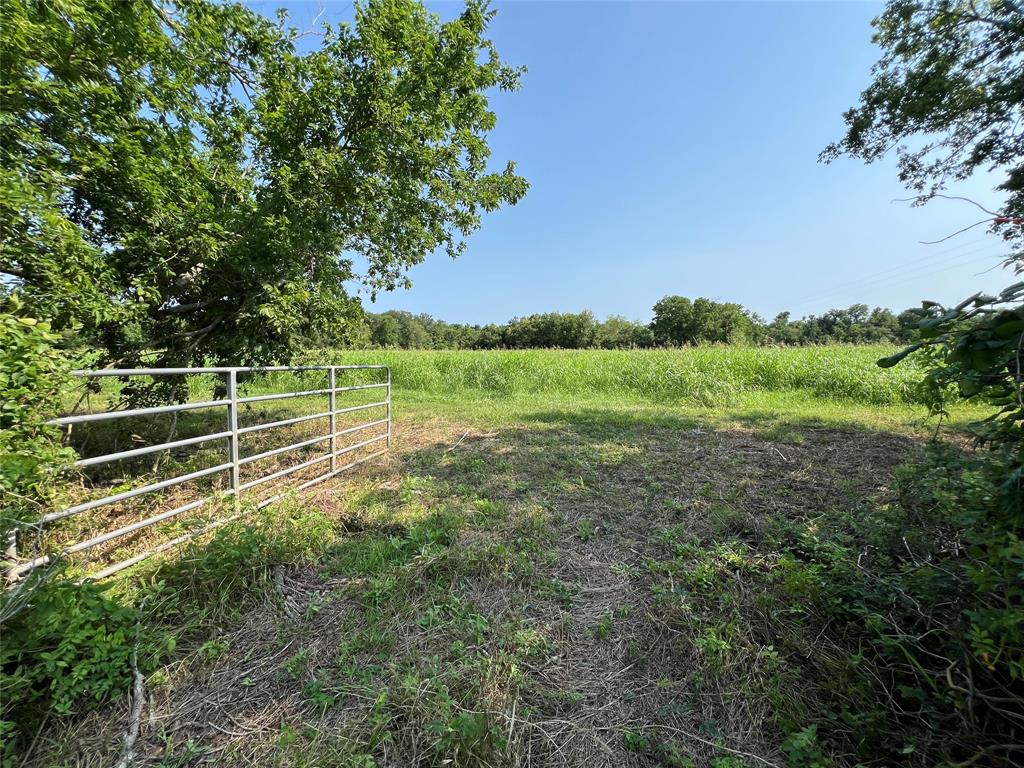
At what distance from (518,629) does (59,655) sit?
1.99 m

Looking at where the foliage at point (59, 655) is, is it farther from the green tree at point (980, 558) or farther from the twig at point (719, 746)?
the green tree at point (980, 558)

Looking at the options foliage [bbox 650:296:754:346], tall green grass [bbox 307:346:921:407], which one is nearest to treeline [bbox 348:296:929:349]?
foliage [bbox 650:296:754:346]

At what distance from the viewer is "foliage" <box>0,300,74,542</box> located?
1769mm

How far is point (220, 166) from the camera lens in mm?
4539

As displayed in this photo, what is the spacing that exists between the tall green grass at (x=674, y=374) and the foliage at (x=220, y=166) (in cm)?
324

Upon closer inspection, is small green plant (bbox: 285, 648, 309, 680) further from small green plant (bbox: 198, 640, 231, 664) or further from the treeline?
the treeline

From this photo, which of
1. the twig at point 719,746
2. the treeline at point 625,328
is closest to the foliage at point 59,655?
the twig at point 719,746

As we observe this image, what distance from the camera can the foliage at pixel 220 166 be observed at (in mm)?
2924

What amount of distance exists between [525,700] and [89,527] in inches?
136

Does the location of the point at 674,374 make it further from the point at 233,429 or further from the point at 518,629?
the point at 233,429

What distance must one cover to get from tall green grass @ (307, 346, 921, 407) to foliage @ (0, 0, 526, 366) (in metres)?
3.24

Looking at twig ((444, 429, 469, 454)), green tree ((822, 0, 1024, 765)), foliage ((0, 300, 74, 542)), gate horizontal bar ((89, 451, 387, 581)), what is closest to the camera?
green tree ((822, 0, 1024, 765))

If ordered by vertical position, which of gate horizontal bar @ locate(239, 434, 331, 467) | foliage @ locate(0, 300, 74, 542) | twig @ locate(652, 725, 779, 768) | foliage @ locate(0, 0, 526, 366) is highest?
foliage @ locate(0, 0, 526, 366)

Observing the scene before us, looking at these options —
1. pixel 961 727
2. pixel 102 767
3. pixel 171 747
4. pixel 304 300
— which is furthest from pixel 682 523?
pixel 304 300
